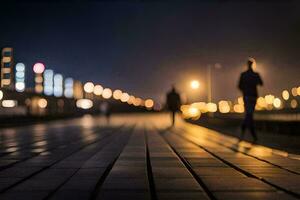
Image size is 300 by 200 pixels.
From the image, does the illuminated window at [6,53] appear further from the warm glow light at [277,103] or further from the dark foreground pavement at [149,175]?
the warm glow light at [277,103]

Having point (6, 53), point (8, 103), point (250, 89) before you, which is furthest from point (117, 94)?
point (250, 89)

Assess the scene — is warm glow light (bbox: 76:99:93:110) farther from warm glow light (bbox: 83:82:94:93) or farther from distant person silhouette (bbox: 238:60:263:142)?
distant person silhouette (bbox: 238:60:263:142)

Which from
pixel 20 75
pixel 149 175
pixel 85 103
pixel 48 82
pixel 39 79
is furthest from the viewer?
pixel 48 82

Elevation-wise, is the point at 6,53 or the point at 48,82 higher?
the point at 48,82

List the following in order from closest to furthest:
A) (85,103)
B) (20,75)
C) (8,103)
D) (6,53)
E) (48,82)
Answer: (6,53) → (8,103) → (20,75) → (85,103) → (48,82)

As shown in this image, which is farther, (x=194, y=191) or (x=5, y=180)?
(x=5, y=180)

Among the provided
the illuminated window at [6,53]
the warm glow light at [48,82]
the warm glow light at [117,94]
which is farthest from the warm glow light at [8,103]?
the warm glow light at [117,94]

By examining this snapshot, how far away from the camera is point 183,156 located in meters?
11.8

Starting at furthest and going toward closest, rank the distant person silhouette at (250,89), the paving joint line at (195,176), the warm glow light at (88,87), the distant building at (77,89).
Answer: the distant building at (77,89), the warm glow light at (88,87), the distant person silhouette at (250,89), the paving joint line at (195,176)

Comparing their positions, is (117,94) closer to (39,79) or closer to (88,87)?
(39,79)

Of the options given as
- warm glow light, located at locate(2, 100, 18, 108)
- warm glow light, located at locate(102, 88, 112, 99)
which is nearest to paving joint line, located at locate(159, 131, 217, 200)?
warm glow light, located at locate(2, 100, 18, 108)

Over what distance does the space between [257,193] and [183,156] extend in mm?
5193

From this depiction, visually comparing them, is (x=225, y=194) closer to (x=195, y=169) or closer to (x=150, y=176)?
(x=150, y=176)

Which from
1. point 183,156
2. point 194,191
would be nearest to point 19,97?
point 183,156
